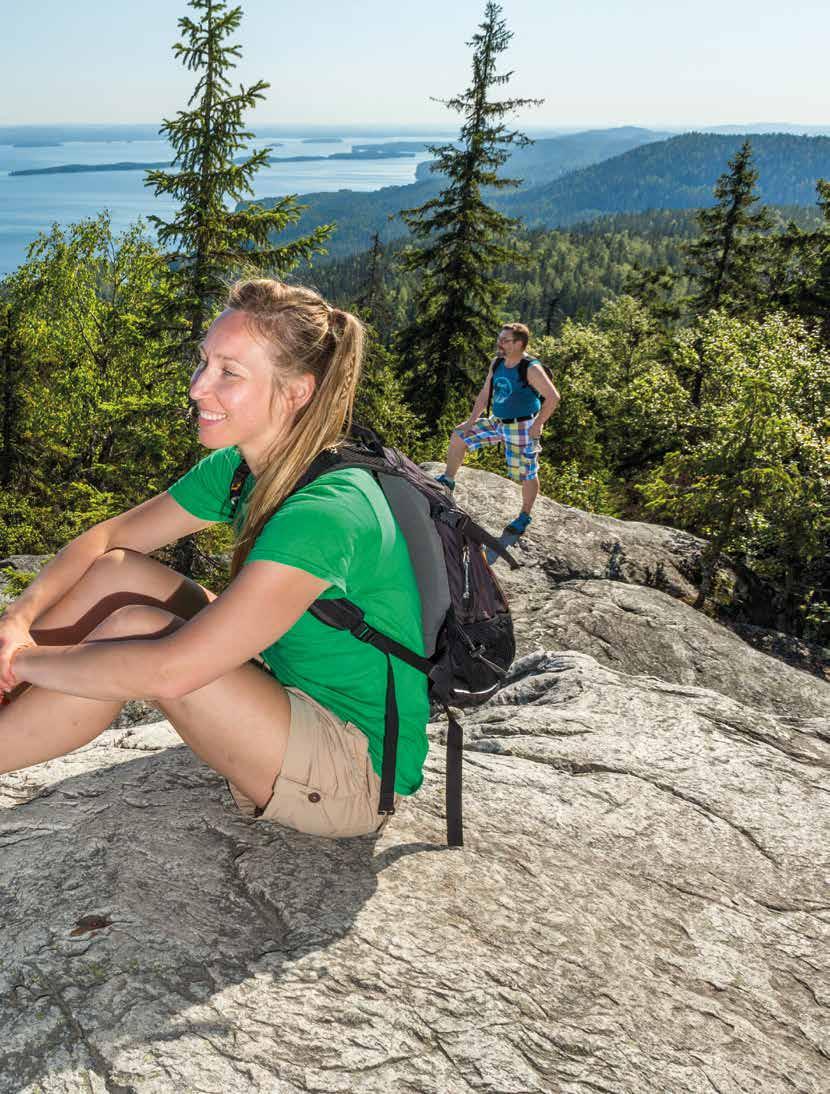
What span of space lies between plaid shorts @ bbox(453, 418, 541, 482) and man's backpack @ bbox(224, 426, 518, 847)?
6423 millimetres

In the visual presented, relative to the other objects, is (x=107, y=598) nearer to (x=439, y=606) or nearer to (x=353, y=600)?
(x=353, y=600)

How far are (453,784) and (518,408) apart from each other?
693 centimetres

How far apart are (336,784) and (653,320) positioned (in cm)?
4339

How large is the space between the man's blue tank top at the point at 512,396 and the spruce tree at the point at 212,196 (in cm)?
578

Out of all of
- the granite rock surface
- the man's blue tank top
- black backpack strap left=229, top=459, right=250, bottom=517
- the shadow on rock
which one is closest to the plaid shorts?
the man's blue tank top

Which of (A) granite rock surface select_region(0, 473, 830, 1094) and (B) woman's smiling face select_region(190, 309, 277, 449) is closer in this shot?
(A) granite rock surface select_region(0, 473, 830, 1094)

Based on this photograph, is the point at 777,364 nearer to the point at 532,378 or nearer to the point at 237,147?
the point at 532,378

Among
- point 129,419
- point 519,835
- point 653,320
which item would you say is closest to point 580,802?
point 519,835

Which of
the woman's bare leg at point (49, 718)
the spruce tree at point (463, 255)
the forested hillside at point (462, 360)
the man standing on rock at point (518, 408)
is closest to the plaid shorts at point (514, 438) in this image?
the man standing on rock at point (518, 408)

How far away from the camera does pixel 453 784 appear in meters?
3.12

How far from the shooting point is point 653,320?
137 feet

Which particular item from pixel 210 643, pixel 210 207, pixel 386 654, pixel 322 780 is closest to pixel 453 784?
pixel 322 780

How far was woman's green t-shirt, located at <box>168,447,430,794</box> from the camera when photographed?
238 cm

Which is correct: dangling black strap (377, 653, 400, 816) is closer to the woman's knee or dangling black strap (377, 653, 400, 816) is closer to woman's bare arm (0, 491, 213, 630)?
the woman's knee
